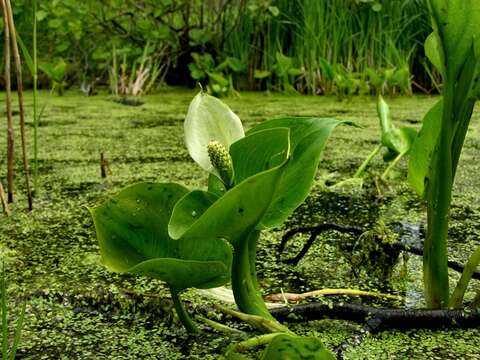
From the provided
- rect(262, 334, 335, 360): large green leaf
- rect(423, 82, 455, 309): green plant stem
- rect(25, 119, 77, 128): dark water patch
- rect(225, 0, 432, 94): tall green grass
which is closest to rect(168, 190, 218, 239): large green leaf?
rect(262, 334, 335, 360): large green leaf

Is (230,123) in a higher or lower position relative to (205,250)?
higher

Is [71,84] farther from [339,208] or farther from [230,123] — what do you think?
[230,123]

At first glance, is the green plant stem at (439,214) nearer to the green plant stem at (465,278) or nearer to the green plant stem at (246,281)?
the green plant stem at (465,278)

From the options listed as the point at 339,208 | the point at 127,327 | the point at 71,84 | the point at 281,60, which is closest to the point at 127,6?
the point at 71,84

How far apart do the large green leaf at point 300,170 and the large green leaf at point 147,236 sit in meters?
0.05

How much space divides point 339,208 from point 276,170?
2.40 ft

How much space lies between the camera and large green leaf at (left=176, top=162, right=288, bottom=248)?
17.7 inches

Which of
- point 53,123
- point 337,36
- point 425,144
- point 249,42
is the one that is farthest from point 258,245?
point 249,42

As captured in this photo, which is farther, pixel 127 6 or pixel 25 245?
pixel 127 6

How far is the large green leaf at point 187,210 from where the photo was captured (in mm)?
489

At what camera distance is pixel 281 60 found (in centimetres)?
292

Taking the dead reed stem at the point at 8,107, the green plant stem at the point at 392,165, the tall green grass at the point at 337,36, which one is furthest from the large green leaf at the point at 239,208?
the tall green grass at the point at 337,36

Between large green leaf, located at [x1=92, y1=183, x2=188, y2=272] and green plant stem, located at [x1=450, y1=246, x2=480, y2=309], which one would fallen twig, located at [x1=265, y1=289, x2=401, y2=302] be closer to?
green plant stem, located at [x1=450, y1=246, x2=480, y2=309]

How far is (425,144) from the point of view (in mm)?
713
